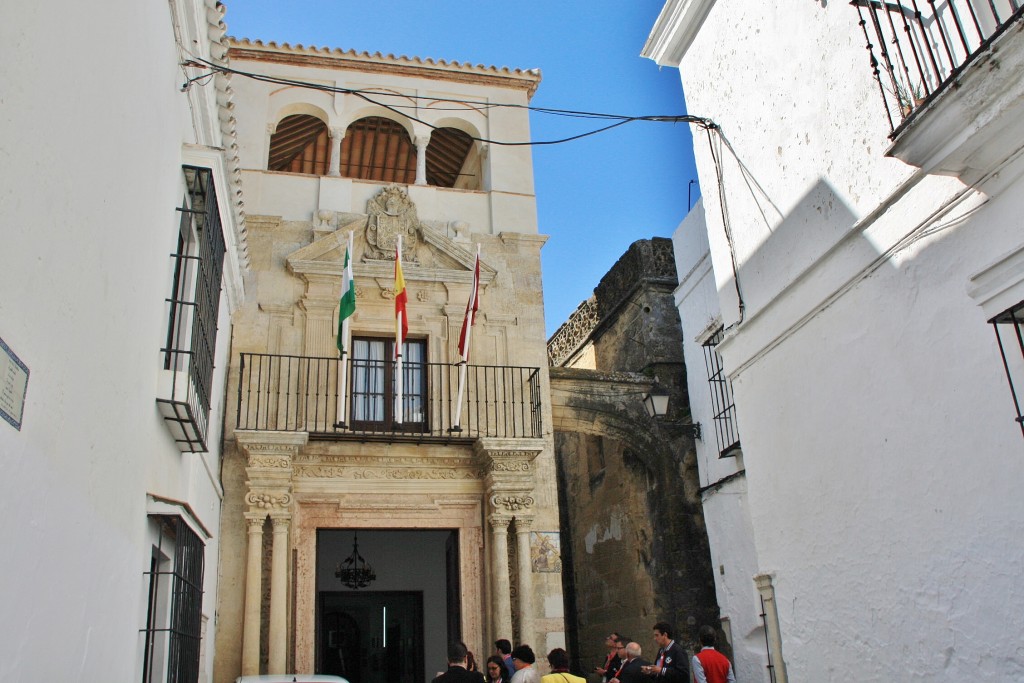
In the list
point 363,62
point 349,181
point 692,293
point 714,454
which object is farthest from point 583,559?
point 363,62

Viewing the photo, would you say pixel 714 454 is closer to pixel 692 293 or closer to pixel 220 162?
pixel 692 293

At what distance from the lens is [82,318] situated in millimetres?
3805

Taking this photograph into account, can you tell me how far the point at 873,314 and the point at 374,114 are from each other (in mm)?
8386

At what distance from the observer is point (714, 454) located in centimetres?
1129

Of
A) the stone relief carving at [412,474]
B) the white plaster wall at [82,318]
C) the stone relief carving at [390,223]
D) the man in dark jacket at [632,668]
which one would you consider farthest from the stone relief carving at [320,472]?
the man in dark jacket at [632,668]

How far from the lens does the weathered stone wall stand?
37.8 feet

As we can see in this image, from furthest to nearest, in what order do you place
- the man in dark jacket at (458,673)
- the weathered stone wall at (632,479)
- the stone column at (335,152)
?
the weathered stone wall at (632,479), the stone column at (335,152), the man in dark jacket at (458,673)

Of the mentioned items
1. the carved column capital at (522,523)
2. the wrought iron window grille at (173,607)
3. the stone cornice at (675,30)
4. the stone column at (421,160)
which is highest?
the stone column at (421,160)

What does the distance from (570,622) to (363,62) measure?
30.7ft

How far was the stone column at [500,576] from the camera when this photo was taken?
925cm

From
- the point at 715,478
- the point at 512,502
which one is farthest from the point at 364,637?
the point at 715,478

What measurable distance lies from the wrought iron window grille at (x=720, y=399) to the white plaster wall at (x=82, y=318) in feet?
21.6

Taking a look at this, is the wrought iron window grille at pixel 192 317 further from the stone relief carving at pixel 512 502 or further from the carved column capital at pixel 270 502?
the stone relief carving at pixel 512 502

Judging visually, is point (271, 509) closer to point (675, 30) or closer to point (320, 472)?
point (320, 472)
